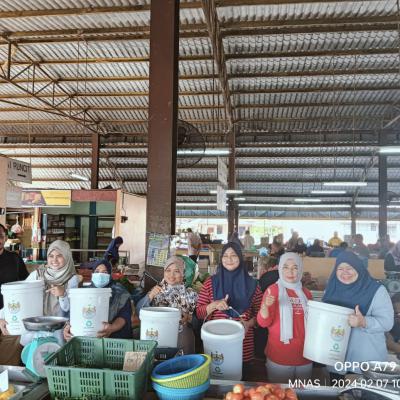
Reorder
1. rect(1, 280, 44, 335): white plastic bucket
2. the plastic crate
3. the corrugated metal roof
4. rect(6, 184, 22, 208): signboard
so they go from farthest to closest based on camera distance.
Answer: rect(6, 184, 22, 208): signboard, the corrugated metal roof, rect(1, 280, 44, 335): white plastic bucket, the plastic crate

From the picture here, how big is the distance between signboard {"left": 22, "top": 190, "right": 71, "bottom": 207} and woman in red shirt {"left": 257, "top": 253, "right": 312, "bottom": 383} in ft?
25.8

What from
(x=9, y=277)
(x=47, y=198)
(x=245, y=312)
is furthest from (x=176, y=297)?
(x=47, y=198)

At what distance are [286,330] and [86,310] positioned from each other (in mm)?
1343

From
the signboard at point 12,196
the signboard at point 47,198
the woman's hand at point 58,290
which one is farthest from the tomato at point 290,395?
the signboard at point 47,198

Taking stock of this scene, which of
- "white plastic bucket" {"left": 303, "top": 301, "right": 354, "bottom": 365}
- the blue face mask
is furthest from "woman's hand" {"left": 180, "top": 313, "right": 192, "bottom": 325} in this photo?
"white plastic bucket" {"left": 303, "top": 301, "right": 354, "bottom": 365}

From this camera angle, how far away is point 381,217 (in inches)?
493

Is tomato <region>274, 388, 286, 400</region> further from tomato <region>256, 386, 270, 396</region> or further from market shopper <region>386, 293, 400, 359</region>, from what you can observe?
market shopper <region>386, 293, 400, 359</region>

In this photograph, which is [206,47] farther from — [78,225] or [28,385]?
[78,225]

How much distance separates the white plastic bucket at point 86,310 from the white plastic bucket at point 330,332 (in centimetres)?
130

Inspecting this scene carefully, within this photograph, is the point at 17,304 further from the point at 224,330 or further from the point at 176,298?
the point at 224,330

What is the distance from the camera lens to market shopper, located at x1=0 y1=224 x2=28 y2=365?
2.65 meters

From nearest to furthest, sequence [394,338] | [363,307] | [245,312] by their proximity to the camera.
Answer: [363,307], [245,312], [394,338]

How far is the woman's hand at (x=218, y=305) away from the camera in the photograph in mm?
2482

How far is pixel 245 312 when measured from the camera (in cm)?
263
